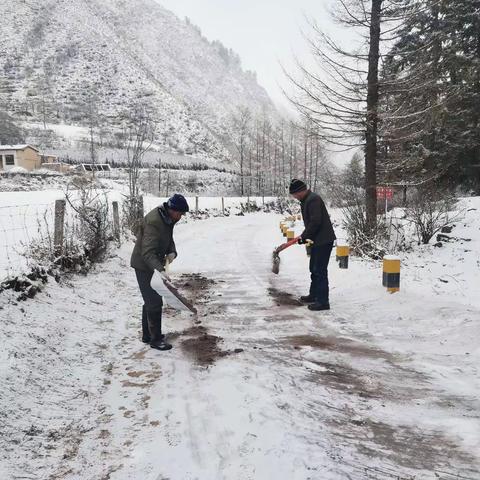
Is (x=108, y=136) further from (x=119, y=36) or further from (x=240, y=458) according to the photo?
(x=240, y=458)

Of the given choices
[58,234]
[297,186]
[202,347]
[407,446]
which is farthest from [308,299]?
[58,234]

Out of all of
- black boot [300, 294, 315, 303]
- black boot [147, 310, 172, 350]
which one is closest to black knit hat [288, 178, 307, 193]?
black boot [300, 294, 315, 303]

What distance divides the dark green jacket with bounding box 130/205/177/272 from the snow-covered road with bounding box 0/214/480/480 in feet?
3.48

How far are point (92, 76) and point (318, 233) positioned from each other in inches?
4387

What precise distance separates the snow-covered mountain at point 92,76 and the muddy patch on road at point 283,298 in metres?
84.7

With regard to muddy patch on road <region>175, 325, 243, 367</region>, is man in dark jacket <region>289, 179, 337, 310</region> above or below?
above

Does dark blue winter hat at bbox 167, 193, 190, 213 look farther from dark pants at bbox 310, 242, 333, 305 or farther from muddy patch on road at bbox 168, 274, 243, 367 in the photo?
dark pants at bbox 310, 242, 333, 305

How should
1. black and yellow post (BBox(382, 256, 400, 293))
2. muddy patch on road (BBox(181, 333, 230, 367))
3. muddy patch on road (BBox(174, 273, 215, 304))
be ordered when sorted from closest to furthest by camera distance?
muddy patch on road (BBox(181, 333, 230, 367)), black and yellow post (BBox(382, 256, 400, 293)), muddy patch on road (BBox(174, 273, 215, 304))

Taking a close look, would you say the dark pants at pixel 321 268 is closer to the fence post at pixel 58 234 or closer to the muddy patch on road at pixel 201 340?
the muddy patch on road at pixel 201 340

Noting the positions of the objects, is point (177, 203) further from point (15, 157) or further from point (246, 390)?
point (15, 157)

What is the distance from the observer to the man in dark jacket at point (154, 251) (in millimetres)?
5012

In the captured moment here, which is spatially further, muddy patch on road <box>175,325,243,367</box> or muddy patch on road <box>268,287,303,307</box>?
muddy patch on road <box>268,287,303,307</box>

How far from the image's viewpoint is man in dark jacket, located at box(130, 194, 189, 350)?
5012 mm

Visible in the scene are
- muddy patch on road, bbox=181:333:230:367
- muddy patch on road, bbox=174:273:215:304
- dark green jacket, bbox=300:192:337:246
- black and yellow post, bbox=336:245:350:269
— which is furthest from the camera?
black and yellow post, bbox=336:245:350:269
